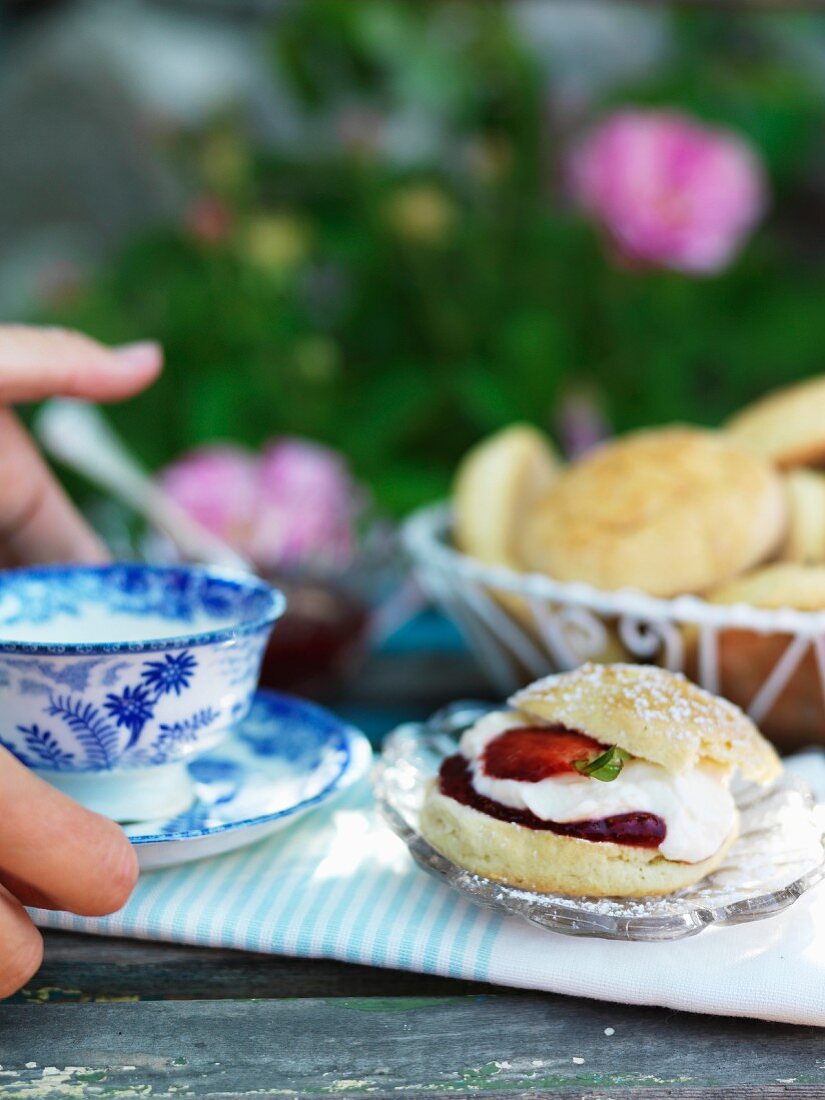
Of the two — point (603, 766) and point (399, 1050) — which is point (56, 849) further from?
point (603, 766)

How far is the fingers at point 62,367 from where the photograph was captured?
99 cm

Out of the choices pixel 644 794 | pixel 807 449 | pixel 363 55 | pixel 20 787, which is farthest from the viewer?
pixel 363 55

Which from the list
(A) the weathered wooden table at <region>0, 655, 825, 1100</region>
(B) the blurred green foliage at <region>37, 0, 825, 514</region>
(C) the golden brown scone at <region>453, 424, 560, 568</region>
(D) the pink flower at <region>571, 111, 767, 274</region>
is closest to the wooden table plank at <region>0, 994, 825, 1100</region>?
(A) the weathered wooden table at <region>0, 655, 825, 1100</region>

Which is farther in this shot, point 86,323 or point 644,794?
point 86,323

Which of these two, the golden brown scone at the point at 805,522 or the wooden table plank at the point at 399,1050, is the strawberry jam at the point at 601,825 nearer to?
the wooden table plank at the point at 399,1050

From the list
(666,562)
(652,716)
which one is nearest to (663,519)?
(666,562)

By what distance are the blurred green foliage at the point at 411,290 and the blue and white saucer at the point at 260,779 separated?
0.96m

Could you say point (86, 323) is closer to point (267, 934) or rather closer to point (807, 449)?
point (807, 449)

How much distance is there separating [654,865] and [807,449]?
699 millimetres

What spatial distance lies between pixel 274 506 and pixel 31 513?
1.70 ft

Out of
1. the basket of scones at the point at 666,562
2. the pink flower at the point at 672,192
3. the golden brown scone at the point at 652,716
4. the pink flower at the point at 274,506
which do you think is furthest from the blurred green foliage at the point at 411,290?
the golden brown scone at the point at 652,716

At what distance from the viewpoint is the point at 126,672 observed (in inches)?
33.5

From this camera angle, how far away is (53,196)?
3758mm

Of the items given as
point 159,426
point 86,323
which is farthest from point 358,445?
point 86,323
